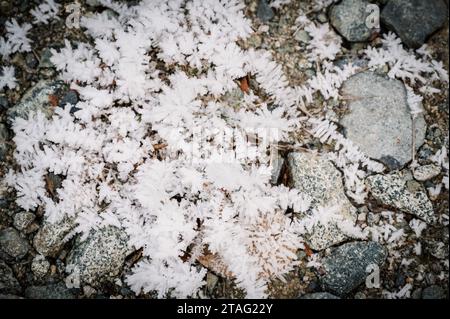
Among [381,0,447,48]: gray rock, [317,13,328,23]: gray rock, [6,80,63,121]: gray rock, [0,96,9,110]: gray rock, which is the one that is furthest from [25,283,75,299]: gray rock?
[381,0,447,48]: gray rock

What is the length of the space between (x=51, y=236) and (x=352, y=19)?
355cm

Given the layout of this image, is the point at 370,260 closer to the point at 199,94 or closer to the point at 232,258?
the point at 232,258

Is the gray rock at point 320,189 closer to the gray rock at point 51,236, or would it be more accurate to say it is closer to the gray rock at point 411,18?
the gray rock at point 411,18

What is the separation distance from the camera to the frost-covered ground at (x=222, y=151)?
11.2ft

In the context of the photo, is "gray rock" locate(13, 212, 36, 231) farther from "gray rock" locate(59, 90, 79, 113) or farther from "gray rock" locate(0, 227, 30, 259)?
"gray rock" locate(59, 90, 79, 113)

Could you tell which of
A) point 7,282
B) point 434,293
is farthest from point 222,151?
point 434,293

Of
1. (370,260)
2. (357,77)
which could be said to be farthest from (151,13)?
(370,260)

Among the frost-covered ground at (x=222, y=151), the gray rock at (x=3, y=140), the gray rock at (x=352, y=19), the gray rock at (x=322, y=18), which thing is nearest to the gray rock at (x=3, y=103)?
the frost-covered ground at (x=222, y=151)

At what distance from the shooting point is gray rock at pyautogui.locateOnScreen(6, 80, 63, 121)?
351 cm

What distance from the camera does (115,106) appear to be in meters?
3.53

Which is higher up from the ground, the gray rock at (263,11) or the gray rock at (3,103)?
the gray rock at (263,11)

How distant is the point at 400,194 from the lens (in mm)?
3666

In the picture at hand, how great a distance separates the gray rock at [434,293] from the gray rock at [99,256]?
2867 millimetres

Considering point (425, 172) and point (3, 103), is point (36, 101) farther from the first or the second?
point (425, 172)
